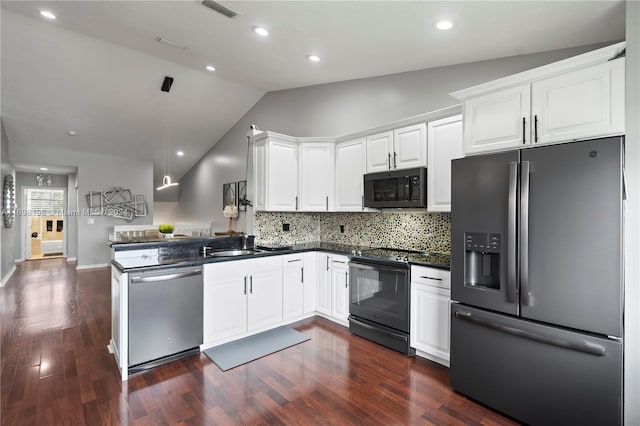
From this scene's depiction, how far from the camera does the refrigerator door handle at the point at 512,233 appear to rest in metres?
2.01

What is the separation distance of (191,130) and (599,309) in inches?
289

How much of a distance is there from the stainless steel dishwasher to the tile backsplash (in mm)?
1548

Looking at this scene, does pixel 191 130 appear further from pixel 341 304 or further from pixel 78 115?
pixel 341 304

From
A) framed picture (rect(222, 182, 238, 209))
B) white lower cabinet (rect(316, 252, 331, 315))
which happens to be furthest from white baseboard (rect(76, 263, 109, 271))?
white lower cabinet (rect(316, 252, 331, 315))

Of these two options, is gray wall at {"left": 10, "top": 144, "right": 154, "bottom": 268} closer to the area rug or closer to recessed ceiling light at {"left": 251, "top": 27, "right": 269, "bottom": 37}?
the area rug

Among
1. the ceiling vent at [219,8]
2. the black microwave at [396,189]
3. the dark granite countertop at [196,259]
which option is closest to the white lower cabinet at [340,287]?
the dark granite countertop at [196,259]

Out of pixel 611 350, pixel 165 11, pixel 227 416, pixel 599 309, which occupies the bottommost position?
pixel 227 416

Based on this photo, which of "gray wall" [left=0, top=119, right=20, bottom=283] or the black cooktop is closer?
the black cooktop

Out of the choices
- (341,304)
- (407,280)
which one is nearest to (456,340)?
(407,280)

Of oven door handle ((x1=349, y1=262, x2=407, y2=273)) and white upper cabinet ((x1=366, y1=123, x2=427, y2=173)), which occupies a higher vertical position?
white upper cabinet ((x1=366, y1=123, x2=427, y2=173))

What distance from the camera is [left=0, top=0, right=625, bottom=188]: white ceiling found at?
2.24 meters

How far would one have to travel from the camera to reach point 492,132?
2.24 metres

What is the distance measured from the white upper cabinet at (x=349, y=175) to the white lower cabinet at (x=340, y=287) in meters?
0.70

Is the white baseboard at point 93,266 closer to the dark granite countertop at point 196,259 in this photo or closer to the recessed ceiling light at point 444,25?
the dark granite countertop at point 196,259
